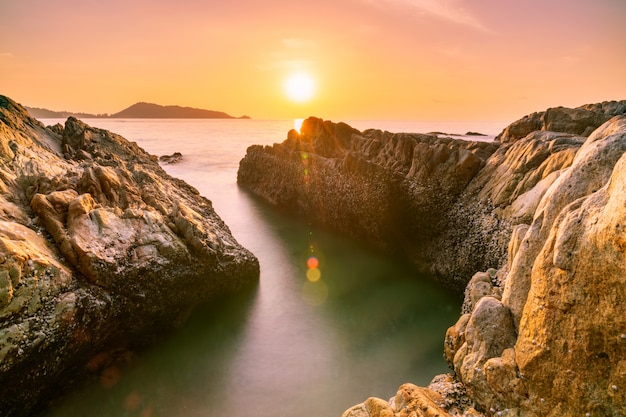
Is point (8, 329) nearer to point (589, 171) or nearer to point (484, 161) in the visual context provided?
point (589, 171)

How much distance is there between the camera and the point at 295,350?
513 inches

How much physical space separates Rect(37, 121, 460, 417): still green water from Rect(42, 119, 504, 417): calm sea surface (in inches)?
1.3

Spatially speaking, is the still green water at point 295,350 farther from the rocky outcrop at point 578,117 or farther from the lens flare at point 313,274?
the rocky outcrop at point 578,117

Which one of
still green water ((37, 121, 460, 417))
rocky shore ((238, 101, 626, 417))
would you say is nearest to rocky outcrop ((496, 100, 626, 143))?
rocky shore ((238, 101, 626, 417))

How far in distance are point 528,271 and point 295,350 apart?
8.83 m

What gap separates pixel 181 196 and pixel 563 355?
17.4 m

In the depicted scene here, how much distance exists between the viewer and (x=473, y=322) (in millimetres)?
7617

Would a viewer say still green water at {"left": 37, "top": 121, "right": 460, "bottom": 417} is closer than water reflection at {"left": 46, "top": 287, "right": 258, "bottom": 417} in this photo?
No

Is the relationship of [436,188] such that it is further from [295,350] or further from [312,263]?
[295,350]

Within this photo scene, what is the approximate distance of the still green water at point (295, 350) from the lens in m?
10.2

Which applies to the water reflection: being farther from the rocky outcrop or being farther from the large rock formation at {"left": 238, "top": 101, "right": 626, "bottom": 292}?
the rocky outcrop

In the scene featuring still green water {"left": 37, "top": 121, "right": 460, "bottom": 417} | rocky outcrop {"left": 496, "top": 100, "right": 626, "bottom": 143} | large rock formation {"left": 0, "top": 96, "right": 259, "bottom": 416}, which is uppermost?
rocky outcrop {"left": 496, "top": 100, "right": 626, "bottom": 143}

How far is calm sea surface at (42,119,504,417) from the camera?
33.5 feet

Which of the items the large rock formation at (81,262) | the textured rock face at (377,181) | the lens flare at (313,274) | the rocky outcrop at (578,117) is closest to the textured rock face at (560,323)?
the large rock formation at (81,262)
